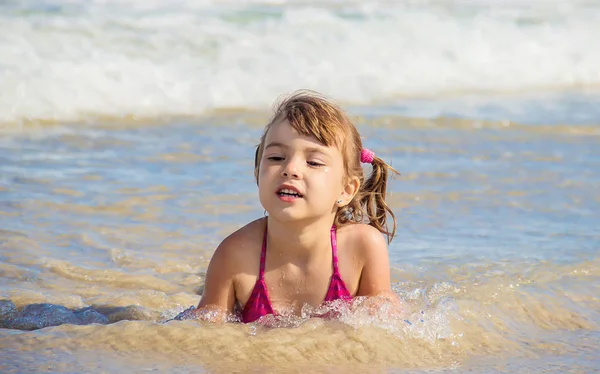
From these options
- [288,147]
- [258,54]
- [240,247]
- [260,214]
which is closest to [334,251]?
[240,247]

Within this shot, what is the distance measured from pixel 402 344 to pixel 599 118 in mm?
6034

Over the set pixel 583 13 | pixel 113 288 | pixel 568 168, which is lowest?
pixel 113 288

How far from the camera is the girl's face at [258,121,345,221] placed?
10.9 feet

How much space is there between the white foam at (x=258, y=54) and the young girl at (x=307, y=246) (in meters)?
5.13

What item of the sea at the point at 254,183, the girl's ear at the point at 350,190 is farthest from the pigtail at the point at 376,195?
the sea at the point at 254,183

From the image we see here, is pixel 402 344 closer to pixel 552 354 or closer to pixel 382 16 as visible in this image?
pixel 552 354

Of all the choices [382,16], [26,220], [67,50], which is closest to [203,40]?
[67,50]

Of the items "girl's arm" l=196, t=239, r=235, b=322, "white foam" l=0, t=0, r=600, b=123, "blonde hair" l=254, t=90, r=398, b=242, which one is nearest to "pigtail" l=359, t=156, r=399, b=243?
"blonde hair" l=254, t=90, r=398, b=242

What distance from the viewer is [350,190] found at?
11.9ft

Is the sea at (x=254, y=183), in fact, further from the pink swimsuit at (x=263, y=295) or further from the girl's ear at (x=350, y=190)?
the girl's ear at (x=350, y=190)

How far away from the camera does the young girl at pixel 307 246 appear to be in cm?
339

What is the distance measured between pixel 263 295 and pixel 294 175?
1.68 ft

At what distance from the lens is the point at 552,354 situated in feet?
11.1

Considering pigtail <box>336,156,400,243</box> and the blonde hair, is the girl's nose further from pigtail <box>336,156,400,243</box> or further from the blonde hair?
pigtail <box>336,156,400,243</box>
